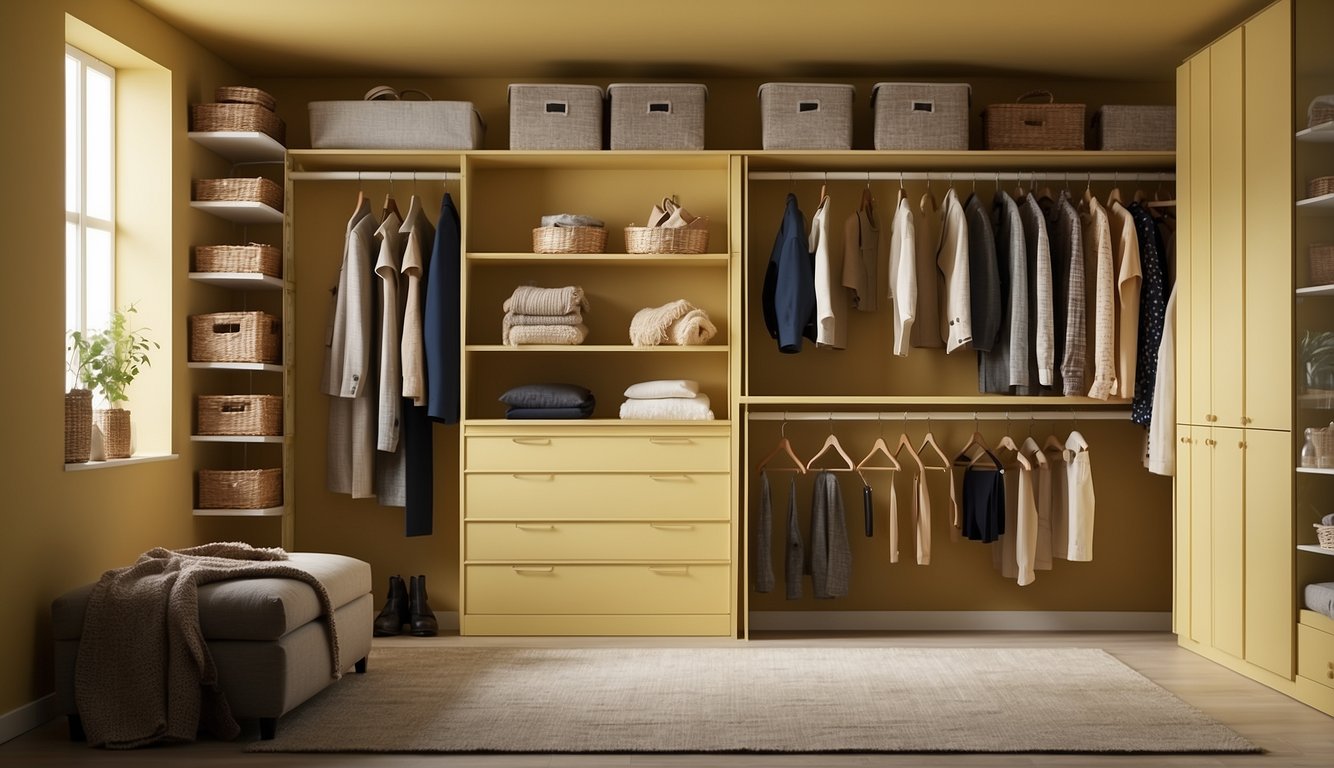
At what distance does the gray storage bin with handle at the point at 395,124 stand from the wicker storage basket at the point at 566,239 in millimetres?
510

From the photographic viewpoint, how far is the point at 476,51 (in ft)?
16.6

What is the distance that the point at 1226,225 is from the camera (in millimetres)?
4367

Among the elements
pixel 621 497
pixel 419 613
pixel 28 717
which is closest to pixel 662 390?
pixel 621 497

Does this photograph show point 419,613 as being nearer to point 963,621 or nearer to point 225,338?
point 225,338

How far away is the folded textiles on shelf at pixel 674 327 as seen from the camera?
5.00 meters

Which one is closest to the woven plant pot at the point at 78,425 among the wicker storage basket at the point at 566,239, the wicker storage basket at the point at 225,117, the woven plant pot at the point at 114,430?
the woven plant pot at the point at 114,430

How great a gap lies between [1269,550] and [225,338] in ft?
13.5

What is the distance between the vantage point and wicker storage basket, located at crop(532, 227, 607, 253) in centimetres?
505

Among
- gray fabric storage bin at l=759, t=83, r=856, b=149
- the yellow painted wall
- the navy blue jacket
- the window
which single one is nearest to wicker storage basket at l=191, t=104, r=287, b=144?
the window

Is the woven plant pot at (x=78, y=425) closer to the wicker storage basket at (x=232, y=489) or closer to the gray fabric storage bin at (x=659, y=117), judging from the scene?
the wicker storage basket at (x=232, y=489)

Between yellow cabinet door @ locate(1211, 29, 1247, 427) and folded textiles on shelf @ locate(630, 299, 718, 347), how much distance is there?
1994mm

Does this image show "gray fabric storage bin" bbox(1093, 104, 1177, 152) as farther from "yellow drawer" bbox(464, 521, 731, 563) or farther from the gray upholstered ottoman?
the gray upholstered ottoman

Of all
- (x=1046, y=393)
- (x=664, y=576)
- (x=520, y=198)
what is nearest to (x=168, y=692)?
(x=664, y=576)

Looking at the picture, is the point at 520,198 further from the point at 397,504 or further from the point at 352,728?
the point at 352,728
